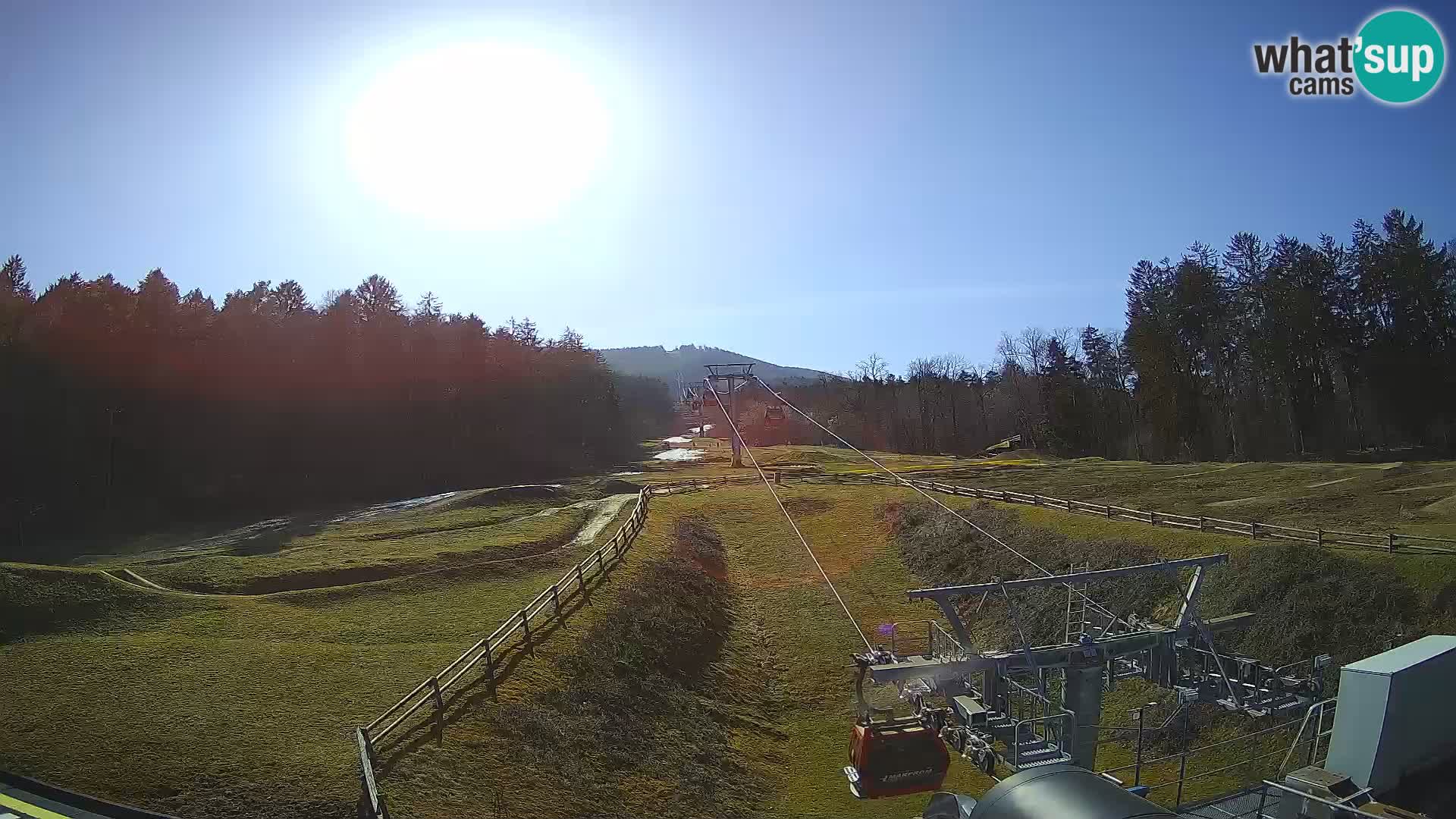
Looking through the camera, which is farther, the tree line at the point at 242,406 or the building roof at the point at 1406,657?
the tree line at the point at 242,406

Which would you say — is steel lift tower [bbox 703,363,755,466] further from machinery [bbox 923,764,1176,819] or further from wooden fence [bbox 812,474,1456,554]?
machinery [bbox 923,764,1176,819]

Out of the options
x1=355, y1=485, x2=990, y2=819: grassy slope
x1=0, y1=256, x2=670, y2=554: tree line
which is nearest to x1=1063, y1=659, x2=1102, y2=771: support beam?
x1=355, y1=485, x2=990, y2=819: grassy slope

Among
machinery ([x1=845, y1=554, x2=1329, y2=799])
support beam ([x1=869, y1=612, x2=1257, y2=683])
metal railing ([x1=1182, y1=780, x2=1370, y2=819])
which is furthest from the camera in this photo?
support beam ([x1=869, y1=612, x2=1257, y2=683])

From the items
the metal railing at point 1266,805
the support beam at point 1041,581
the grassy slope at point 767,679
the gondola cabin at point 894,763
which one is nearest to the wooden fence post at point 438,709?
the grassy slope at point 767,679

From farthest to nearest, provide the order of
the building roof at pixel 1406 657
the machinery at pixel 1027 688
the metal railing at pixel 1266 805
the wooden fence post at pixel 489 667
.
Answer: the wooden fence post at pixel 489 667, the machinery at pixel 1027 688, the building roof at pixel 1406 657, the metal railing at pixel 1266 805

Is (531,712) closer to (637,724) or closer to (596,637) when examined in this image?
(637,724)

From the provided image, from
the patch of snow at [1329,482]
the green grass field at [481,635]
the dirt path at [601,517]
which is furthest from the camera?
the patch of snow at [1329,482]

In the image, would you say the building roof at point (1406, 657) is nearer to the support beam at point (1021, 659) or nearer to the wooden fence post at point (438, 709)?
the support beam at point (1021, 659)

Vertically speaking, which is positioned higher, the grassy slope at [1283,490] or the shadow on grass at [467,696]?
the grassy slope at [1283,490]
